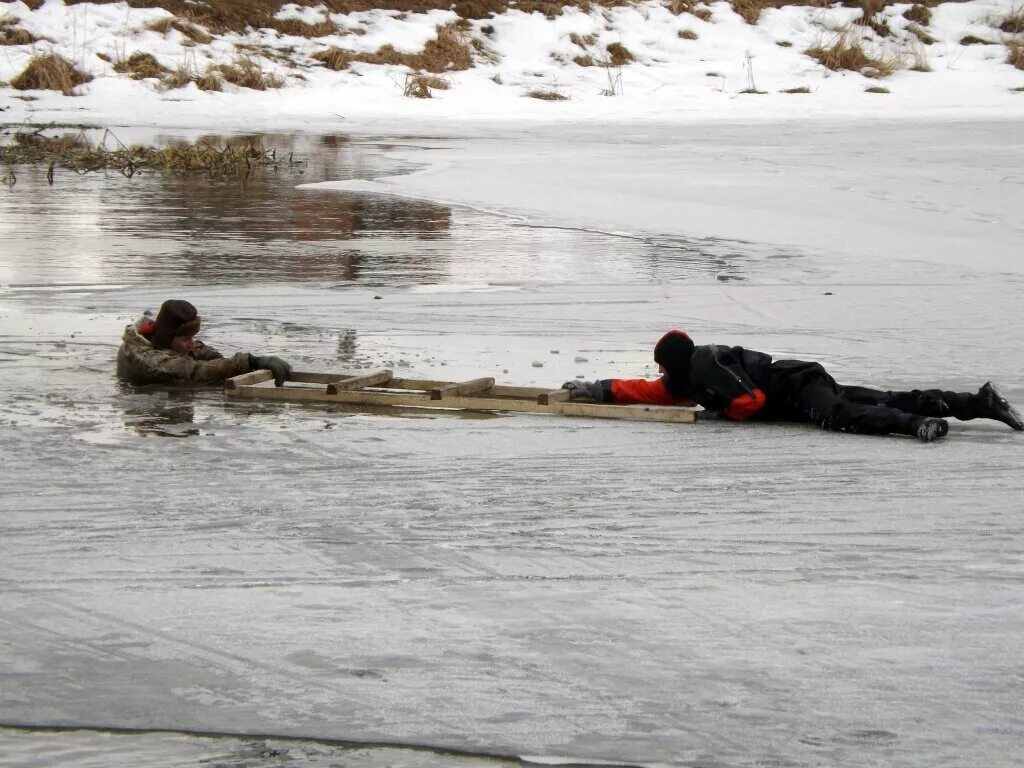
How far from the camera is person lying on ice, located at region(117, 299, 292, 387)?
6.45 m

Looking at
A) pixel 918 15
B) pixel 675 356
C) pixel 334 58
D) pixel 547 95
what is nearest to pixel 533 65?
Result: pixel 547 95

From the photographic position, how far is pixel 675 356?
5758mm

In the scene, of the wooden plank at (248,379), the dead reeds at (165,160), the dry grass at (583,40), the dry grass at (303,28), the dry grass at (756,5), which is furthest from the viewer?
the dry grass at (756,5)

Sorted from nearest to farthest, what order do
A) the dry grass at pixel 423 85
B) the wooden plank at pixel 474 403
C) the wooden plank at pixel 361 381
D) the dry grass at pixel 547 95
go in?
1. the wooden plank at pixel 474 403
2. the wooden plank at pixel 361 381
3. the dry grass at pixel 423 85
4. the dry grass at pixel 547 95

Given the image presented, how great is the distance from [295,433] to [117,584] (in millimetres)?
1801

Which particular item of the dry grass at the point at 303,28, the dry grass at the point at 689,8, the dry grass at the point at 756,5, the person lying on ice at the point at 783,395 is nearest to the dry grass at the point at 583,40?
the dry grass at the point at 689,8

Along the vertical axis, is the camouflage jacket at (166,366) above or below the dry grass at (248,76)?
below

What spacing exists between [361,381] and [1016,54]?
26.3 m

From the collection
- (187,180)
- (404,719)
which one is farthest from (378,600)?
(187,180)

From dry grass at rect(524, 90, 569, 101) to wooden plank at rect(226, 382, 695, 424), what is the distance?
21.3 meters

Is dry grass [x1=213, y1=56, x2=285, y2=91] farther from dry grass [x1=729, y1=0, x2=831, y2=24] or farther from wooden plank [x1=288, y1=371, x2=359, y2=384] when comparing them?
wooden plank [x1=288, y1=371, x2=359, y2=384]

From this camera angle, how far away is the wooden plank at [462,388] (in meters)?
5.98

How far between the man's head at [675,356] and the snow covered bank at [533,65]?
1882cm

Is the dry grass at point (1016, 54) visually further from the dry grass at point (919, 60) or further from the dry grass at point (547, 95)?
the dry grass at point (547, 95)
